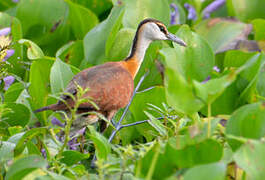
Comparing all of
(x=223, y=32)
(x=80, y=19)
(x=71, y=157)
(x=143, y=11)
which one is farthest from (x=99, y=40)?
(x=71, y=157)

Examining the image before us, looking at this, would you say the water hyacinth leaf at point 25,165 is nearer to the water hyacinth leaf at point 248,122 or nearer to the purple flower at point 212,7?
the water hyacinth leaf at point 248,122

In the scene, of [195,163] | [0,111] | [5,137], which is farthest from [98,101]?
[195,163]

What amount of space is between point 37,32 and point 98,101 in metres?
1.36

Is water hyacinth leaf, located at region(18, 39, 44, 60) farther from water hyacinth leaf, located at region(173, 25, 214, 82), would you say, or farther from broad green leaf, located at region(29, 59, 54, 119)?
water hyacinth leaf, located at region(173, 25, 214, 82)

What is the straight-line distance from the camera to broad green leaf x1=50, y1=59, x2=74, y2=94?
358cm

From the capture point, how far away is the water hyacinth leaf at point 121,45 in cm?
402

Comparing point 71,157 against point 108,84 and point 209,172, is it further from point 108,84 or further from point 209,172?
point 209,172

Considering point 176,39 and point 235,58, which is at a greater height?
point 176,39

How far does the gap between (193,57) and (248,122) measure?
1010mm

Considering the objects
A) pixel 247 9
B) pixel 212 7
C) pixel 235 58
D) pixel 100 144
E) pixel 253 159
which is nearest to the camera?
pixel 253 159

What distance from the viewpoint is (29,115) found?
3.46m

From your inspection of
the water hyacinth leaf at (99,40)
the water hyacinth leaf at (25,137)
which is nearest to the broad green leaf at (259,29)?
the water hyacinth leaf at (99,40)

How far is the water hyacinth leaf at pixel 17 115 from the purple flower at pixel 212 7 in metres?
2.12

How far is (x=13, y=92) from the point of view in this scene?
363 centimetres
